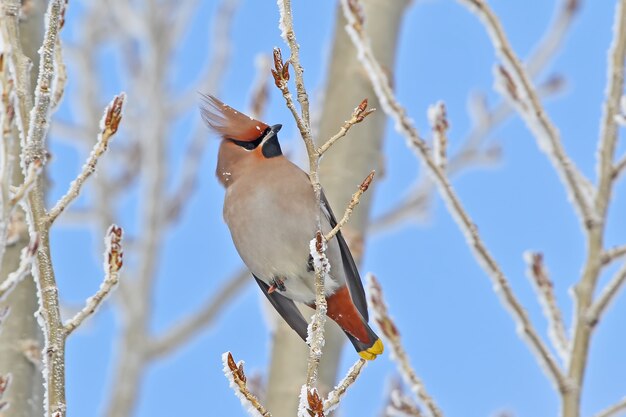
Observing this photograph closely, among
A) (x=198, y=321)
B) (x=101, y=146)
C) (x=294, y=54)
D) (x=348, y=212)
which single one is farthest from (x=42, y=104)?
(x=198, y=321)

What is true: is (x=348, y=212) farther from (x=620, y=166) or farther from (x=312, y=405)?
(x=620, y=166)

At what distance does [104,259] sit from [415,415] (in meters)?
1.12

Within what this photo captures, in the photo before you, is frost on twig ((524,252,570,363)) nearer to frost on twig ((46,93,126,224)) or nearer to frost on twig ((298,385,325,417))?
frost on twig ((298,385,325,417))

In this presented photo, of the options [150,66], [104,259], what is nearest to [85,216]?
[150,66]

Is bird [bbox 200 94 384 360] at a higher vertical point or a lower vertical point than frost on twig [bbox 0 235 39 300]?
higher

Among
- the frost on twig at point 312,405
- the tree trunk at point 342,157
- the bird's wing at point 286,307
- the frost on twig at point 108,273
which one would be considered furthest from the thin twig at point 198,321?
the frost on twig at point 312,405

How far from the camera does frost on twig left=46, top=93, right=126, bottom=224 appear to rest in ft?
7.07

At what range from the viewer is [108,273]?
2.22 meters

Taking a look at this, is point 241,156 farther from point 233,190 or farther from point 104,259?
point 104,259

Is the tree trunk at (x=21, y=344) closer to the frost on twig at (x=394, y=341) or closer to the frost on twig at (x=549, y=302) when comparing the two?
the frost on twig at (x=394, y=341)

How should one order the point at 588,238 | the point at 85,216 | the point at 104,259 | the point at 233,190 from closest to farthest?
the point at 104,259, the point at 588,238, the point at 233,190, the point at 85,216

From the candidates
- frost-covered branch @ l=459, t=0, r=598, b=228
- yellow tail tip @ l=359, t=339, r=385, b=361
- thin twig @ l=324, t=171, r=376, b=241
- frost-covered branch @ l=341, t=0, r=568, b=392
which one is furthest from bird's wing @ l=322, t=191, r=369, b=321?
thin twig @ l=324, t=171, r=376, b=241

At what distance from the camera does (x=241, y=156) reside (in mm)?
3404

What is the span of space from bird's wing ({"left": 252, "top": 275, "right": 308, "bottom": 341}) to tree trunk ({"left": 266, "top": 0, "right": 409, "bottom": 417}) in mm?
140
